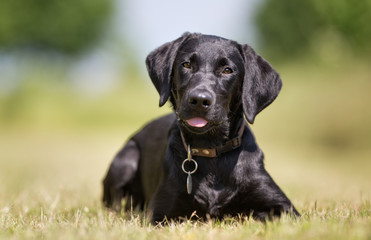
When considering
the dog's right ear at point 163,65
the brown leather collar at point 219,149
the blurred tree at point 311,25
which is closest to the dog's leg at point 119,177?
the dog's right ear at point 163,65

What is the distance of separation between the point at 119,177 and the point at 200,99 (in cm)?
194

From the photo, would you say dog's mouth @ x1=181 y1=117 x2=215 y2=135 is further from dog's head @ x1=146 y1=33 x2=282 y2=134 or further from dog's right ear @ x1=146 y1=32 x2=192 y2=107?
dog's right ear @ x1=146 y1=32 x2=192 y2=107

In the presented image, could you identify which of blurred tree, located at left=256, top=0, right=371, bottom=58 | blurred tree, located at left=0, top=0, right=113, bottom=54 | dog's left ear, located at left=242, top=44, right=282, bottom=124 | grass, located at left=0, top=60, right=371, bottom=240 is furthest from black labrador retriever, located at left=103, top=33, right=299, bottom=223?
blurred tree, located at left=0, top=0, right=113, bottom=54

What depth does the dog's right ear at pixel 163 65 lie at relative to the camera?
367 cm

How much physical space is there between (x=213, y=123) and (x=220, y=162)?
0.37m

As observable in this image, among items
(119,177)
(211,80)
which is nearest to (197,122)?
(211,80)

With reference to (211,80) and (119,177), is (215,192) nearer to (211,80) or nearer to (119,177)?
(211,80)

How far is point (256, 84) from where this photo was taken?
3.54m

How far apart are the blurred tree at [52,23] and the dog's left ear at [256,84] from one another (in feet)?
76.2

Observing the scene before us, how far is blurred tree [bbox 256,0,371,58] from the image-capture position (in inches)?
773

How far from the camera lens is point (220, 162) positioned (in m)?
3.49

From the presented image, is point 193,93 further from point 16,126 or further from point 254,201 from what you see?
point 16,126

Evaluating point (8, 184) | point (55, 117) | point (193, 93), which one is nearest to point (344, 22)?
point (55, 117)

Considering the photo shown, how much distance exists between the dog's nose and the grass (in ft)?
2.63
